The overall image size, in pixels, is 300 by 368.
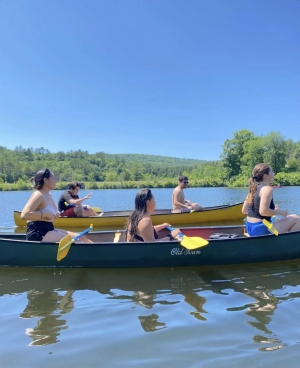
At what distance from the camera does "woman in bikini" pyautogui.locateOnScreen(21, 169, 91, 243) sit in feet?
16.9

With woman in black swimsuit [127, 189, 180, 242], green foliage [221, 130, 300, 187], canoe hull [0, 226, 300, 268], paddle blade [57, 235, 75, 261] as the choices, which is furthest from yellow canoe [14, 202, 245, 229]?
green foliage [221, 130, 300, 187]

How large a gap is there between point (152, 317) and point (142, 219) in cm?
163

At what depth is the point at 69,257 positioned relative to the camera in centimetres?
562

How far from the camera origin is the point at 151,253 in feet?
17.8

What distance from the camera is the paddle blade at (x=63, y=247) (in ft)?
17.0

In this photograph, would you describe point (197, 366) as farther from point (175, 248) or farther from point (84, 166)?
point (84, 166)

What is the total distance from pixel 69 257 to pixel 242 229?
3.56m

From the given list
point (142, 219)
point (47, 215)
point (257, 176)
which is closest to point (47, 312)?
point (47, 215)

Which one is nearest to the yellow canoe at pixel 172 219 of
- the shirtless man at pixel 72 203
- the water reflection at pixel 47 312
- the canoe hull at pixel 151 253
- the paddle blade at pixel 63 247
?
the shirtless man at pixel 72 203

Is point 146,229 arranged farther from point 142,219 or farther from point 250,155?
point 250,155

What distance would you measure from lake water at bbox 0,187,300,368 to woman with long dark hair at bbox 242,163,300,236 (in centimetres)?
64

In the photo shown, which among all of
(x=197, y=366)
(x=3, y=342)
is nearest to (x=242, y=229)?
(x=197, y=366)

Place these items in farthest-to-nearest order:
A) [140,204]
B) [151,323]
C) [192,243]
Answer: [192,243] < [140,204] < [151,323]

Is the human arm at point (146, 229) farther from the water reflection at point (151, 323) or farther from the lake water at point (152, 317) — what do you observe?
the water reflection at point (151, 323)
